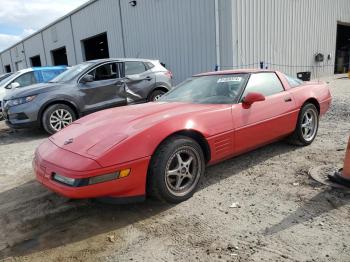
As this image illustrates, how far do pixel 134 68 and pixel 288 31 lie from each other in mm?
7966

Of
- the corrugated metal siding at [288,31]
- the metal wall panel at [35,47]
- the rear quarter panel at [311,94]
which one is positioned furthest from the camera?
the metal wall panel at [35,47]

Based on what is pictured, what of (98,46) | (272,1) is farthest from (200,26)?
(98,46)

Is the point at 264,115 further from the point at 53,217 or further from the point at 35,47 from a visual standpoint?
the point at 35,47

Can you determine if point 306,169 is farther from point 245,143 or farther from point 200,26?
point 200,26

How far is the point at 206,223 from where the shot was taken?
293 centimetres

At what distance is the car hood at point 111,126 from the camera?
303 centimetres

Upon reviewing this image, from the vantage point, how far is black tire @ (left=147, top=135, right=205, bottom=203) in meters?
3.06

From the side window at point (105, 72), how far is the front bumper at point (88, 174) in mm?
4643

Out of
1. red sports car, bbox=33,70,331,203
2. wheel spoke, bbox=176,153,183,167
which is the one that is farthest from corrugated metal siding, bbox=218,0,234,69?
wheel spoke, bbox=176,153,183,167

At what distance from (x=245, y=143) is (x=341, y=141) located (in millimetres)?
2079

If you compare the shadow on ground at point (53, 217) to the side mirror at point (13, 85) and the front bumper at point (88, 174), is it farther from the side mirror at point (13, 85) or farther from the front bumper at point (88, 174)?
the side mirror at point (13, 85)

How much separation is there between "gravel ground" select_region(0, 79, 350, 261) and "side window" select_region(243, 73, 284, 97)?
38.4 inches

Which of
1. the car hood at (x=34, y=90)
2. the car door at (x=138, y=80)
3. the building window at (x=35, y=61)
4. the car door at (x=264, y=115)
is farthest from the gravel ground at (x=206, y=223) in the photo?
the building window at (x=35, y=61)

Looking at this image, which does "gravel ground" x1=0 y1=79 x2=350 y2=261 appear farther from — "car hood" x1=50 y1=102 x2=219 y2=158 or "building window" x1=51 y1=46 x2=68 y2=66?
"building window" x1=51 y1=46 x2=68 y2=66
